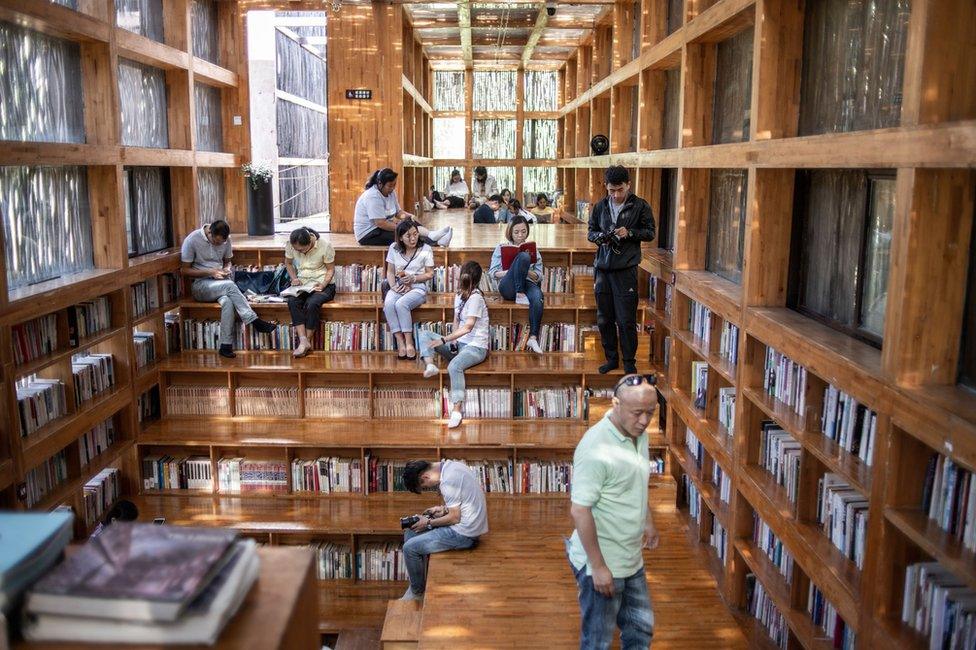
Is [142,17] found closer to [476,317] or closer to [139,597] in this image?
[476,317]

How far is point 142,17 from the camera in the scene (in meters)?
7.85

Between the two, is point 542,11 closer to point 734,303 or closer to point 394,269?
point 394,269

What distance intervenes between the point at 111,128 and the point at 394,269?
273 centimetres

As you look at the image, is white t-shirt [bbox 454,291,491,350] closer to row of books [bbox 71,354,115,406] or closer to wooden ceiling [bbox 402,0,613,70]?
row of books [bbox 71,354,115,406]

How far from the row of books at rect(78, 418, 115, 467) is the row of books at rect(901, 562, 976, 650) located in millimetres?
5590

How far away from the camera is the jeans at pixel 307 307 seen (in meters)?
7.95

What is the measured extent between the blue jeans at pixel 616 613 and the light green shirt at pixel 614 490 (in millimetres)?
96

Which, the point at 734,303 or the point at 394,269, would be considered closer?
the point at 734,303

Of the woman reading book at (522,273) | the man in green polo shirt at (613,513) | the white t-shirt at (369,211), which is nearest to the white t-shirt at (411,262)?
the woman reading book at (522,273)

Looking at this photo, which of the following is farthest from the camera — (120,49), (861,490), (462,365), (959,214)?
(462,365)

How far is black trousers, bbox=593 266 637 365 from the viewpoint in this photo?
22.6ft

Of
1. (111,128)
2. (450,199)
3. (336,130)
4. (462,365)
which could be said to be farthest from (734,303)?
(450,199)

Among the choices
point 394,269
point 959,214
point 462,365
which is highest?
point 959,214

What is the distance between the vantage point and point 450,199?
54.7 feet
